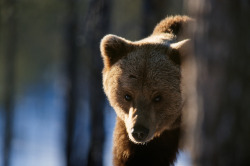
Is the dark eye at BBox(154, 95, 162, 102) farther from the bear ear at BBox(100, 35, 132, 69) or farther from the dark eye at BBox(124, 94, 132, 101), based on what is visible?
the bear ear at BBox(100, 35, 132, 69)

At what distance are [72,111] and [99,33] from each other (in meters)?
5.20

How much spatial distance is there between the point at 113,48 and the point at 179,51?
31.1 inches

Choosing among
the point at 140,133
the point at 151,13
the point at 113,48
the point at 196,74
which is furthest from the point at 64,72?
the point at 196,74

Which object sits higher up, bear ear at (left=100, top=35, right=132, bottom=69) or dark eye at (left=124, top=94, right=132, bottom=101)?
bear ear at (left=100, top=35, right=132, bottom=69)

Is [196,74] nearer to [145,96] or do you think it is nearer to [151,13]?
[145,96]

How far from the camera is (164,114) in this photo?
537 centimetres

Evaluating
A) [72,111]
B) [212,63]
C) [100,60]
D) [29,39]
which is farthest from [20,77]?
[212,63]

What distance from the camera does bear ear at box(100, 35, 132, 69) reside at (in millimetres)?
5695

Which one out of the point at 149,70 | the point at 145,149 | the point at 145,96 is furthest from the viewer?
the point at 145,149

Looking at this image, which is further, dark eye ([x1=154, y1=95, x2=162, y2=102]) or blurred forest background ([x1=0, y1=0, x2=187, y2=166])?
blurred forest background ([x1=0, y1=0, x2=187, y2=166])

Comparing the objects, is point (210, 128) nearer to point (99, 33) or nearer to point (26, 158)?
point (99, 33)

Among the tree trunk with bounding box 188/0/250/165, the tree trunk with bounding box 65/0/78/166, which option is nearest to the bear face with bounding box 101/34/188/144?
the tree trunk with bounding box 188/0/250/165

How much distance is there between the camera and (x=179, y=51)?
5422mm

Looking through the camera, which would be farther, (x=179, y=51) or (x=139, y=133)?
(x=179, y=51)
